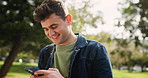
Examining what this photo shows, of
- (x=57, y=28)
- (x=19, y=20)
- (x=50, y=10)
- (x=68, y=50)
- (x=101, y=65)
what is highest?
(x=19, y=20)

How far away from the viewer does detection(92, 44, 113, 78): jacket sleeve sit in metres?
1.64

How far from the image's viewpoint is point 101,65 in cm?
164

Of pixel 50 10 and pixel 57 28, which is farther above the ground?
pixel 50 10

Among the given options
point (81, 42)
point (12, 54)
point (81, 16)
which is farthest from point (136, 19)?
point (81, 42)

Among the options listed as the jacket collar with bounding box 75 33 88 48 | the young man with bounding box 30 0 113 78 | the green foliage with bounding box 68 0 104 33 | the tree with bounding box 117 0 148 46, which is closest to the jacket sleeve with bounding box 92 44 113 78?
the young man with bounding box 30 0 113 78

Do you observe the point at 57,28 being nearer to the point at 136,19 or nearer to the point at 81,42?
the point at 81,42

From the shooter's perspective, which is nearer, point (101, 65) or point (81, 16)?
point (101, 65)

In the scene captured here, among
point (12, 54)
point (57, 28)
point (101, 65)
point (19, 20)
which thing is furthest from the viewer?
point (12, 54)

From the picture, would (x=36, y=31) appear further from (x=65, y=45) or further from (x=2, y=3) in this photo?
(x=65, y=45)

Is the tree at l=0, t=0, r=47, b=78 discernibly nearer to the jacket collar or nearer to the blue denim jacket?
the jacket collar

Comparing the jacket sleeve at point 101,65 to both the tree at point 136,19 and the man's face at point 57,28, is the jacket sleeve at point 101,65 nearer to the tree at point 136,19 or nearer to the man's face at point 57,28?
the man's face at point 57,28

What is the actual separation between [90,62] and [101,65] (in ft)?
0.27

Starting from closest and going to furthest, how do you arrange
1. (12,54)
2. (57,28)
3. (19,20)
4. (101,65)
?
(101,65) → (57,28) → (19,20) → (12,54)

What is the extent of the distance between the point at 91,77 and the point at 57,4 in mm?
642
